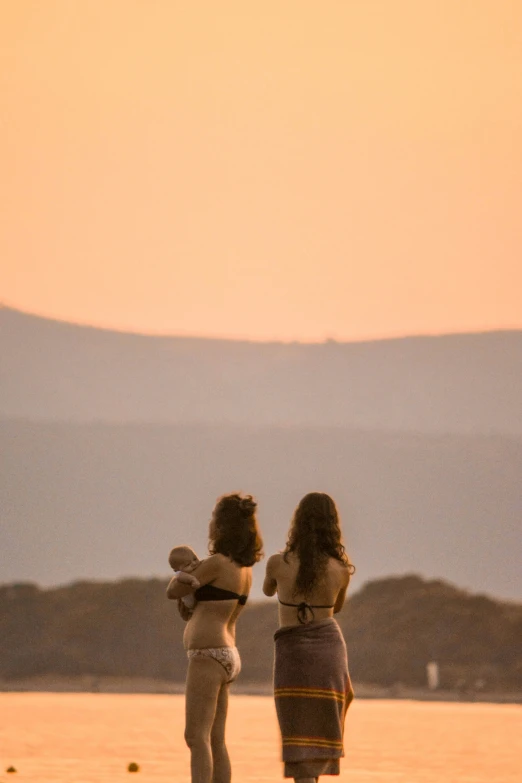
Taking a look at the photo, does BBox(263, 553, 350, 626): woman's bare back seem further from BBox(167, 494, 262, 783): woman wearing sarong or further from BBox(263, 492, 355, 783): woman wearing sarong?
BBox(167, 494, 262, 783): woman wearing sarong

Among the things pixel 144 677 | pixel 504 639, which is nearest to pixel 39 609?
pixel 144 677

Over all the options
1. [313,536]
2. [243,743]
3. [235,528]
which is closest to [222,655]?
[235,528]

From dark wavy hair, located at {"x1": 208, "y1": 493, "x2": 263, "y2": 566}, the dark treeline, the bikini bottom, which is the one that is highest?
the dark treeline

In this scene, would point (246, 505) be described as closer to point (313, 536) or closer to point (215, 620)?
point (313, 536)

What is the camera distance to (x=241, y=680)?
122 ft

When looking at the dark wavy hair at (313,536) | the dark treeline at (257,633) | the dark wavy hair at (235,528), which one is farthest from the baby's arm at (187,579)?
the dark treeline at (257,633)

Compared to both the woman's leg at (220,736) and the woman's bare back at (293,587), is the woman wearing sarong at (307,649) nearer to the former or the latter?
the woman's bare back at (293,587)

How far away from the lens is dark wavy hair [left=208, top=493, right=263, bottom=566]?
7.42 metres

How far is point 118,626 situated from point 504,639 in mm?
9824

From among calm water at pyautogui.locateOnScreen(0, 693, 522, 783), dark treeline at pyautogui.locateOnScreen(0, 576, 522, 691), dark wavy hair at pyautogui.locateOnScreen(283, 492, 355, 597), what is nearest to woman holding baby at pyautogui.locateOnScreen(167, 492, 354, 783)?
dark wavy hair at pyautogui.locateOnScreen(283, 492, 355, 597)

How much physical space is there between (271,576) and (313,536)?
27cm

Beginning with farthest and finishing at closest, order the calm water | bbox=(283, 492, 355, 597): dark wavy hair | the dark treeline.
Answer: the dark treeline → the calm water → bbox=(283, 492, 355, 597): dark wavy hair

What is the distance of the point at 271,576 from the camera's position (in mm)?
7398

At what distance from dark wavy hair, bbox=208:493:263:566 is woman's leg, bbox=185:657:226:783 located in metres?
0.50
